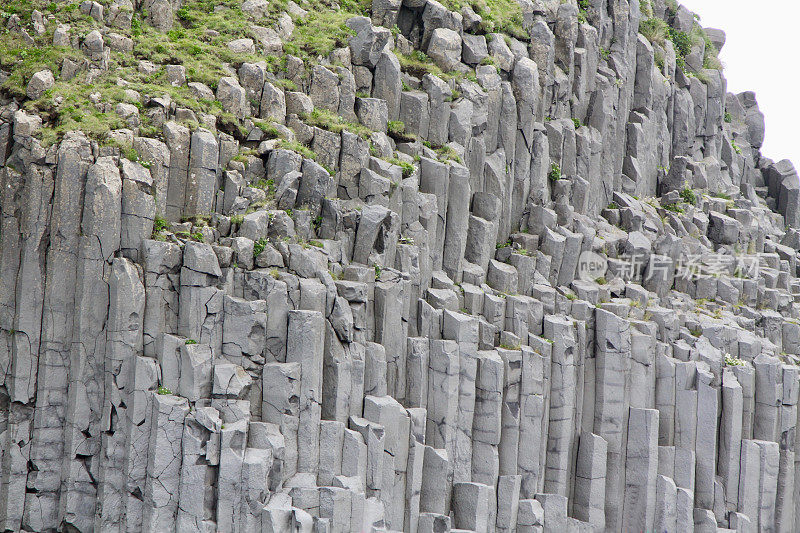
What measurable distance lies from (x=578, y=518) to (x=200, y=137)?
18217 mm

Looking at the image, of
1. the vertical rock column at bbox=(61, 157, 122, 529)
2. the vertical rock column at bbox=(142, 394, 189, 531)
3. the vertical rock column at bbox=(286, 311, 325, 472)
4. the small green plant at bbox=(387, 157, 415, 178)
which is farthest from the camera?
the small green plant at bbox=(387, 157, 415, 178)

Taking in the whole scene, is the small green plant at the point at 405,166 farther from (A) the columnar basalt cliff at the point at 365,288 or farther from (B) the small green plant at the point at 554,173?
(B) the small green plant at the point at 554,173

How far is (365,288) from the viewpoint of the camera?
86.1ft

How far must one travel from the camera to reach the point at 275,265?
82.7 ft

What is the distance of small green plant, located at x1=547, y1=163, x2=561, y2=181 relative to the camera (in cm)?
3656

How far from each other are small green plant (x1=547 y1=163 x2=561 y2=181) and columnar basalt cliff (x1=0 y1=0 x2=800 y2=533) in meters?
0.14

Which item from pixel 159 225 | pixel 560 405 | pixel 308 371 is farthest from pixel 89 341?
pixel 560 405

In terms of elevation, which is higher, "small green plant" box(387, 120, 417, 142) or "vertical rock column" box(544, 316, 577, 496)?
"small green plant" box(387, 120, 417, 142)

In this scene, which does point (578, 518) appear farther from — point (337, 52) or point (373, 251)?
point (337, 52)

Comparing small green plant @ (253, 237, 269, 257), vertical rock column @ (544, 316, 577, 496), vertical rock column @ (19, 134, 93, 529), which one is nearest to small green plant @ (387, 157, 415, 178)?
small green plant @ (253, 237, 269, 257)

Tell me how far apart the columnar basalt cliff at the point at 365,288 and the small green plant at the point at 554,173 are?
0.14 meters

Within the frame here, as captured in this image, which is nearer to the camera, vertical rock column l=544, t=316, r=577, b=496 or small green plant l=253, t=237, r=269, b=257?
small green plant l=253, t=237, r=269, b=257

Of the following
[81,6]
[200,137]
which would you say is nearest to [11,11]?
[81,6]

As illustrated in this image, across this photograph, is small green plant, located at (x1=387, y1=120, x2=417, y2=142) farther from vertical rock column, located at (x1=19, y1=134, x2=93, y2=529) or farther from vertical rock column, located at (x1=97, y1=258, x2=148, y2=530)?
vertical rock column, located at (x1=97, y1=258, x2=148, y2=530)
